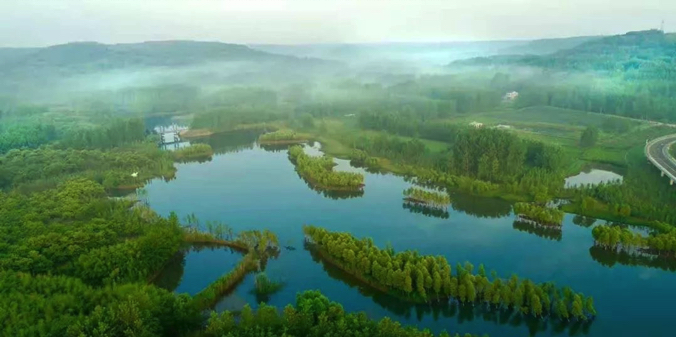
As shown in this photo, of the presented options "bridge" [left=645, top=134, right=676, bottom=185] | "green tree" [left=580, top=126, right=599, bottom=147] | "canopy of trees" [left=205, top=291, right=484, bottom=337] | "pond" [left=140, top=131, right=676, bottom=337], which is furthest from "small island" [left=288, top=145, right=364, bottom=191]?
"green tree" [left=580, top=126, right=599, bottom=147]

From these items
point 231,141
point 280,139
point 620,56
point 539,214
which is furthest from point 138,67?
point 539,214

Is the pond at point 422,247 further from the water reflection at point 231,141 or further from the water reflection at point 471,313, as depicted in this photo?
the water reflection at point 231,141

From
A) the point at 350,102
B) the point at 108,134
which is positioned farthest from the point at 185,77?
the point at 108,134

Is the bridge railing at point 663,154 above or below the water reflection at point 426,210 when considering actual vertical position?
above

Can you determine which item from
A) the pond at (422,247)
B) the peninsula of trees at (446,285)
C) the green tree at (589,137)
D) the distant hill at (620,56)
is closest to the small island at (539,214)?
the pond at (422,247)

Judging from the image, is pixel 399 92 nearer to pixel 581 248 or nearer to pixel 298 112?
pixel 298 112

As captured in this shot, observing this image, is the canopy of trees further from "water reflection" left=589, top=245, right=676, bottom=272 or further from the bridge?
the bridge
